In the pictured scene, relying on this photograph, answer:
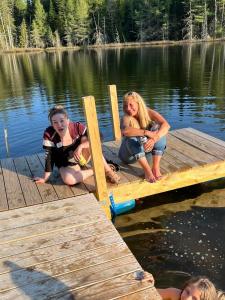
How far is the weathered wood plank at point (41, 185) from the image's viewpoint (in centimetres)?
513

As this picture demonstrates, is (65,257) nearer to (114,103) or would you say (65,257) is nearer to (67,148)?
(67,148)

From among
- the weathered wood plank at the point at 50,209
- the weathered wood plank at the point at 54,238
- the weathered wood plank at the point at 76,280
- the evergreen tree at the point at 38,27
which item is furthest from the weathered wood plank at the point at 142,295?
the evergreen tree at the point at 38,27

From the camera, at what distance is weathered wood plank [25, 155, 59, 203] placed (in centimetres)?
513

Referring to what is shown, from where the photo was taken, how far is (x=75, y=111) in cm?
1516

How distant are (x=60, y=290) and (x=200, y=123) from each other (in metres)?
10.2

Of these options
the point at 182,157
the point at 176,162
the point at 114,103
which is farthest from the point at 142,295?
the point at 114,103

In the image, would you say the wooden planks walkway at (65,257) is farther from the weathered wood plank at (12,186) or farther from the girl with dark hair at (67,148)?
the girl with dark hair at (67,148)

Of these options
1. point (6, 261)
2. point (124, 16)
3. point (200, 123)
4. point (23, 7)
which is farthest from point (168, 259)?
point (23, 7)

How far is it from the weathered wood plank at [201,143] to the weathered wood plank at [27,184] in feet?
11.7

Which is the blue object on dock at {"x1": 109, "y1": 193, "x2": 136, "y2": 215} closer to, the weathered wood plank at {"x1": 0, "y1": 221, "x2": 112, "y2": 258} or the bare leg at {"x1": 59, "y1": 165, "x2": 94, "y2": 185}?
the bare leg at {"x1": 59, "y1": 165, "x2": 94, "y2": 185}

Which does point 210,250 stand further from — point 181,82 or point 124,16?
point 124,16

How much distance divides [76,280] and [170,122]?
10.2 m

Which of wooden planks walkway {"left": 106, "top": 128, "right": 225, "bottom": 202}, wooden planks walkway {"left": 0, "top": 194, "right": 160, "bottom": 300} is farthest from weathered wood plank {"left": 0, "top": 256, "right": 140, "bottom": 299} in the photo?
wooden planks walkway {"left": 106, "top": 128, "right": 225, "bottom": 202}

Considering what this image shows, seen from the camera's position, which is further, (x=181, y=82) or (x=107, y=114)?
(x=181, y=82)
